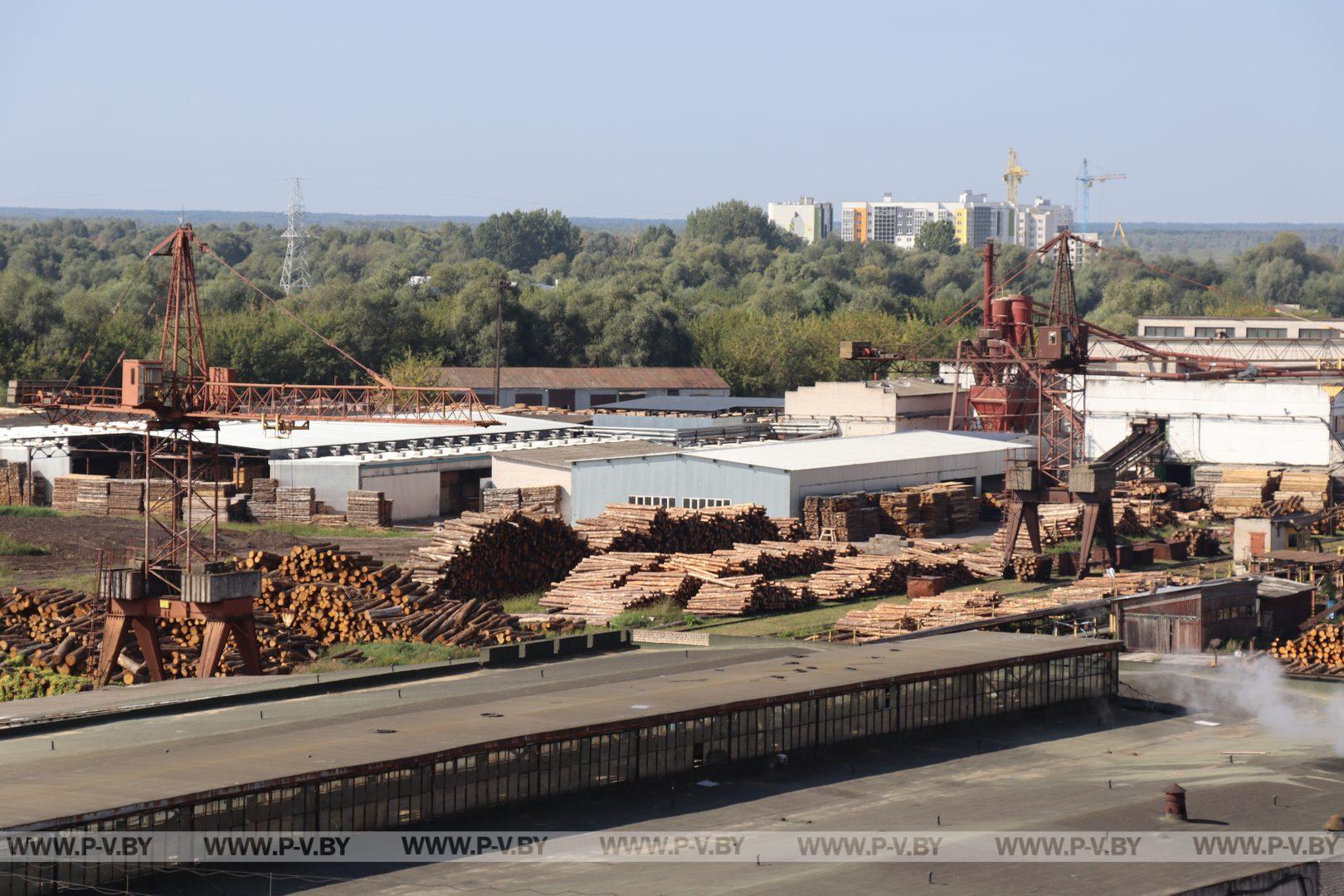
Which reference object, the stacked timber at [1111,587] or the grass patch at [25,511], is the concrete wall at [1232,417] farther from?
the grass patch at [25,511]

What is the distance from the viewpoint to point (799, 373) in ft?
402

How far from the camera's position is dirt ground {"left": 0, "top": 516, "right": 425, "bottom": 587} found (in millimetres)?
46844

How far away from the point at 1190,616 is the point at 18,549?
34.4 m

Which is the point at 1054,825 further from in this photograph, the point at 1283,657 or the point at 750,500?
the point at 750,500

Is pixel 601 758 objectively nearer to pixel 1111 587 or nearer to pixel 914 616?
pixel 914 616

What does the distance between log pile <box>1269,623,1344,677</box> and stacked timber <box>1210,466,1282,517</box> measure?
88.1ft

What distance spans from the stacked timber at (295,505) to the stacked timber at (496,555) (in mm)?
14749

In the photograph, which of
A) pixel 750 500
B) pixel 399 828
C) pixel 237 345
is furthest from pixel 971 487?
pixel 237 345

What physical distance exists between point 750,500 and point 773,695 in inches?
1218

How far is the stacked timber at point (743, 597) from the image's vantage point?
40.7 m

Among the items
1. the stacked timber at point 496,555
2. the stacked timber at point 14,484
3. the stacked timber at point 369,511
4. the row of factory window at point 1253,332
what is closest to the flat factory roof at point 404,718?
the stacked timber at point 496,555

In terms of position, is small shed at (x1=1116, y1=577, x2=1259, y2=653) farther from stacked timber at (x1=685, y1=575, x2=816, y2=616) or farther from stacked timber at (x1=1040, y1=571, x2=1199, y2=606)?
stacked timber at (x1=685, y1=575, x2=816, y2=616)

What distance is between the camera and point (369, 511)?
5750 centimetres

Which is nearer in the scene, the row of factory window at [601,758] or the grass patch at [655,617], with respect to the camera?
the row of factory window at [601,758]
